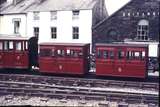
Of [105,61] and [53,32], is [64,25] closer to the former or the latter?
[53,32]

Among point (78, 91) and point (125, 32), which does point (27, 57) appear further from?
point (125, 32)

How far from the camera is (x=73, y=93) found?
19.6 metres

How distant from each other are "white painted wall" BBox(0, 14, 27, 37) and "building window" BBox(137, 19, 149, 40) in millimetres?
14998

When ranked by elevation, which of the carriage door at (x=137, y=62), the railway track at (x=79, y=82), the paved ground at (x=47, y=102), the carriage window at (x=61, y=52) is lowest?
the paved ground at (x=47, y=102)

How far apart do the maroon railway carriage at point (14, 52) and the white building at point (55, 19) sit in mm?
11745

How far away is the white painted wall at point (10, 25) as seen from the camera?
40.9 m

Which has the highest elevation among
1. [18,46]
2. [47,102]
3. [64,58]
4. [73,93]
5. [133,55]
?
[18,46]

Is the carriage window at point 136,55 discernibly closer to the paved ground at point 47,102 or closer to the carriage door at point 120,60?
the carriage door at point 120,60

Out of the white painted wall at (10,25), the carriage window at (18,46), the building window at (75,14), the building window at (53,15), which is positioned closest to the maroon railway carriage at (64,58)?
the carriage window at (18,46)

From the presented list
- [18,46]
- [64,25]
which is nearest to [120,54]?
[18,46]

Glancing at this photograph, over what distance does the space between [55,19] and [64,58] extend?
14.6 m

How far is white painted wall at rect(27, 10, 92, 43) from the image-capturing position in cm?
3670

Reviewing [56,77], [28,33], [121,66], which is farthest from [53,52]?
[28,33]

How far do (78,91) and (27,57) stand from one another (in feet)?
26.3
